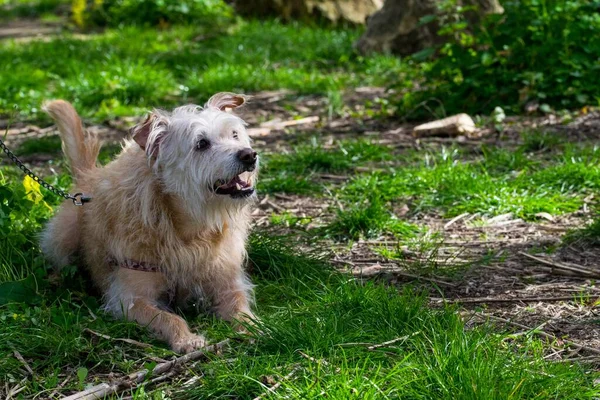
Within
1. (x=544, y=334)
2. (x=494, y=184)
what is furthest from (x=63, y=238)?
(x=494, y=184)

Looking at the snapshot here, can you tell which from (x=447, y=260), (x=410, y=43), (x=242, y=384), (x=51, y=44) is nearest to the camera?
(x=242, y=384)

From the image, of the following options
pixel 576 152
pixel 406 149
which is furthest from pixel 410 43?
pixel 576 152

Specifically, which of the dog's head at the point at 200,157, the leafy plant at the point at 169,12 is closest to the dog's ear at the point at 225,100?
the dog's head at the point at 200,157

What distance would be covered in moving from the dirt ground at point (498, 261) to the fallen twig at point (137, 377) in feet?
3.86

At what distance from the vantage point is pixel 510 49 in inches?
318

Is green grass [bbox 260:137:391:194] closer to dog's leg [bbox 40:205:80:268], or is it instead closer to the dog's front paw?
dog's leg [bbox 40:205:80:268]

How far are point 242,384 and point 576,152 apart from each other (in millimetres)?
4121

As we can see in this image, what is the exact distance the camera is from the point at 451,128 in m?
7.59

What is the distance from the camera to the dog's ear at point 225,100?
4664 mm

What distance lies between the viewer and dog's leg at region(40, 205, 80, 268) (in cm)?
497

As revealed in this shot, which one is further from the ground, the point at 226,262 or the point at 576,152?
the point at 226,262

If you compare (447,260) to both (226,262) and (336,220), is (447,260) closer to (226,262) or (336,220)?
(336,220)

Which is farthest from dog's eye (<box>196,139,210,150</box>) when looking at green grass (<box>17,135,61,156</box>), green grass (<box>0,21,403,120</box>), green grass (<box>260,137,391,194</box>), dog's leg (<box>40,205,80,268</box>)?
green grass (<box>0,21,403,120</box>)

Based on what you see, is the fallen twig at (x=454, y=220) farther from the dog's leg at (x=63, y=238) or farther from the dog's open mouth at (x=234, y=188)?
the dog's leg at (x=63, y=238)
